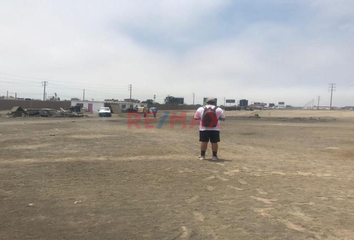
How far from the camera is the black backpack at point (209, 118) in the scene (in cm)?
736

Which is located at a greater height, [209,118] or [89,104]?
[89,104]

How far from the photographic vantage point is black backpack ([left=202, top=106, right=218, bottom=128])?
7.36 m

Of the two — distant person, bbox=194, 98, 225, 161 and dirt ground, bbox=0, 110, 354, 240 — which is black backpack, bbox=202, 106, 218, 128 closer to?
distant person, bbox=194, 98, 225, 161

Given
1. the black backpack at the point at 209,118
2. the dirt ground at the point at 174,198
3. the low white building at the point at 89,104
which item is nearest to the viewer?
the dirt ground at the point at 174,198

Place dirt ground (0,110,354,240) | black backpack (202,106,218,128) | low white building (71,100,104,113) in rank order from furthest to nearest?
low white building (71,100,104,113) < black backpack (202,106,218,128) < dirt ground (0,110,354,240)

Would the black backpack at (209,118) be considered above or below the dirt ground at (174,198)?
above

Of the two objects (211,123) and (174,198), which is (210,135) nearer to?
(211,123)

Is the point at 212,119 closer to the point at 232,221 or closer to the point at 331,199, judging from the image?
the point at 331,199

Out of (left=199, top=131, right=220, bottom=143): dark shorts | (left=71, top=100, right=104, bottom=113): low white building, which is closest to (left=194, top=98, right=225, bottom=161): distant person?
(left=199, top=131, right=220, bottom=143): dark shorts

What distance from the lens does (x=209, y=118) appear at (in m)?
7.37

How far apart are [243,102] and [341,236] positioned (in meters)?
141

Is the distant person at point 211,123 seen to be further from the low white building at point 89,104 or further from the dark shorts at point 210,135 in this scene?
the low white building at point 89,104

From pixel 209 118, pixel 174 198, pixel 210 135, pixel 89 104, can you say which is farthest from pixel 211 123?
pixel 89 104

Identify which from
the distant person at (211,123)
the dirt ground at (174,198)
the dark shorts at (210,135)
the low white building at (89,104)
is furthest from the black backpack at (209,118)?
the low white building at (89,104)
